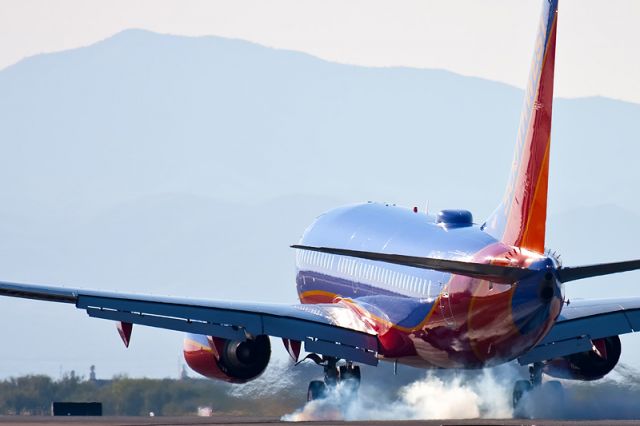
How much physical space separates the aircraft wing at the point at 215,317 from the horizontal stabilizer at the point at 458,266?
606 cm

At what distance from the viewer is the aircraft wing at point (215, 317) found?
4578 cm

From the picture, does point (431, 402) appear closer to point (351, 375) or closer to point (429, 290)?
point (351, 375)

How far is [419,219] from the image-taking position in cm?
5209

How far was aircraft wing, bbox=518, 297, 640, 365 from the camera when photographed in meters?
47.8

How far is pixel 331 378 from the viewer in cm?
5194

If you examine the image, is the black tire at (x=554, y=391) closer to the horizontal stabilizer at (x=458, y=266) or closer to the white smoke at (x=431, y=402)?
the white smoke at (x=431, y=402)

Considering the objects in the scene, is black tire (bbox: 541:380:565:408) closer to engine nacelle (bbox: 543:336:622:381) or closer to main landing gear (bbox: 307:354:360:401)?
engine nacelle (bbox: 543:336:622:381)

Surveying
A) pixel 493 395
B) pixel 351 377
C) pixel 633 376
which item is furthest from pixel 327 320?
pixel 633 376

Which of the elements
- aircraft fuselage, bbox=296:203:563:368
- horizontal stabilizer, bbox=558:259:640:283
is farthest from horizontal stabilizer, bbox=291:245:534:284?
horizontal stabilizer, bbox=558:259:640:283

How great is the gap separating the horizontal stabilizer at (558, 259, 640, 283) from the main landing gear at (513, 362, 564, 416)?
831cm

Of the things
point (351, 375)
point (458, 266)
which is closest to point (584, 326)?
point (351, 375)

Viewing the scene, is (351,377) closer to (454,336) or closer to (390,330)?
(390,330)

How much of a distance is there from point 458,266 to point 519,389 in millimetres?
10093

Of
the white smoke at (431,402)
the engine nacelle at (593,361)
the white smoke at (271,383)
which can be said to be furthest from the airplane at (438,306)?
the white smoke at (271,383)
